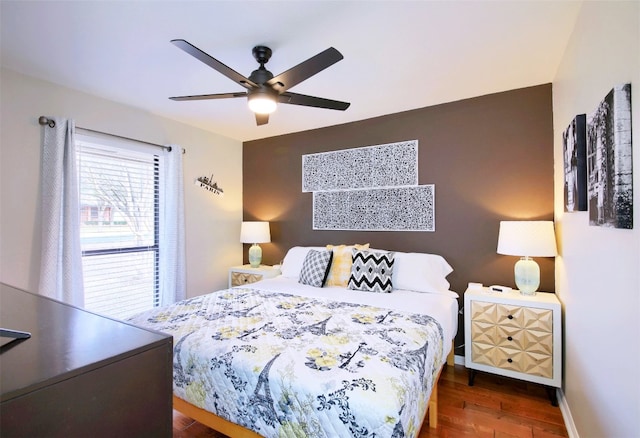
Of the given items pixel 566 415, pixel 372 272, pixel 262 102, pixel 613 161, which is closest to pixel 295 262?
pixel 372 272

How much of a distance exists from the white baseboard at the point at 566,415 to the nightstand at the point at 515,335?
0.05 meters

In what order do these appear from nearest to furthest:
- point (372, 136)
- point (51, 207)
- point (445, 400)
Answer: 1. point (445, 400)
2. point (51, 207)
3. point (372, 136)

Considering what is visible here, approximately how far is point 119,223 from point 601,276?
3.62 metres

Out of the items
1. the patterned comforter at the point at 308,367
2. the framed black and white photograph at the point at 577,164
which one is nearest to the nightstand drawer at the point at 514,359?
the patterned comforter at the point at 308,367

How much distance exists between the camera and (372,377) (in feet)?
4.00

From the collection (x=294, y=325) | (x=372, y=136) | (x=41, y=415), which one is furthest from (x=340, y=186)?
(x=41, y=415)

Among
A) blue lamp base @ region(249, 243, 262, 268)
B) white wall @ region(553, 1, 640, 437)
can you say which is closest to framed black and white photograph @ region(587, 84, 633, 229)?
white wall @ region(553, 1, 640, 437)

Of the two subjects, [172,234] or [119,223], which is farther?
[172,234]

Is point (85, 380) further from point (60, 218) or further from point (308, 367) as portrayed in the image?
point (60, 218)

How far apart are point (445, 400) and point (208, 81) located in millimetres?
3032

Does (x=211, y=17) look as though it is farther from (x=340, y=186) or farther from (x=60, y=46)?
(x=340, y=186)

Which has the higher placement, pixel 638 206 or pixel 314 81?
pixel 314 81

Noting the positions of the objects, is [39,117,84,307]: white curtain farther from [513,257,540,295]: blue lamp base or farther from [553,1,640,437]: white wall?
[513,257,540,295]: blue lamp base

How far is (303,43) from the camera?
6.37 ft
